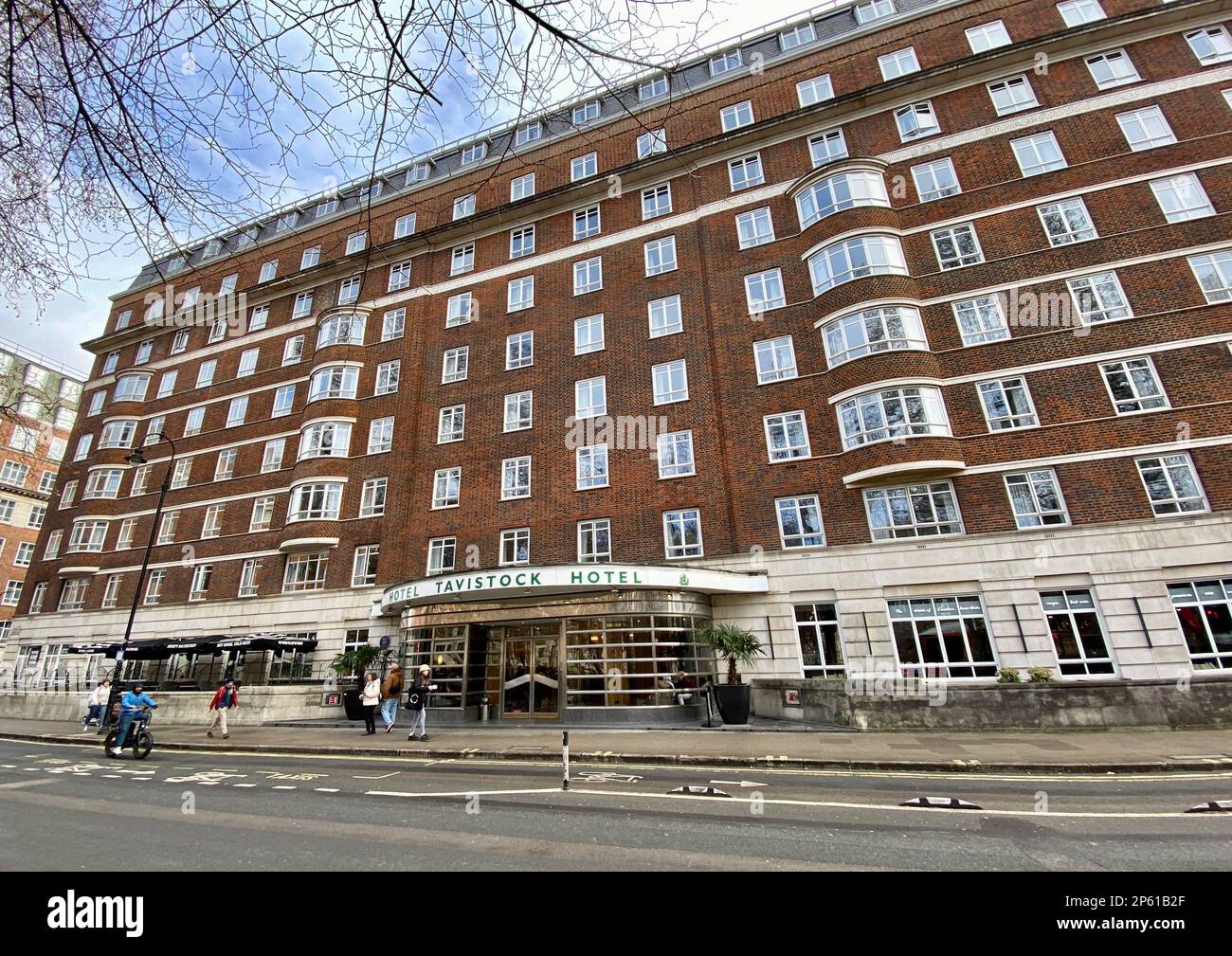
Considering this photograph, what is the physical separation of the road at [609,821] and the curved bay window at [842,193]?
20.4 m

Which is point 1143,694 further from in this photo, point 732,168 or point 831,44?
Answer: point 831,44

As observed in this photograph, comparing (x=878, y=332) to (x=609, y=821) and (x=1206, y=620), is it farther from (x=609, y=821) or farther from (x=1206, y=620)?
(x=609, y=821)

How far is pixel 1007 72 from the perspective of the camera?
22922 mm

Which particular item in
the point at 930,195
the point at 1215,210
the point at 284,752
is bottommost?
the point at 284,752

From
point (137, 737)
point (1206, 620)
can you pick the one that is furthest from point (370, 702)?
point (1206, 620)

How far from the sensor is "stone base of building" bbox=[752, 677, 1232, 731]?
13.1 m

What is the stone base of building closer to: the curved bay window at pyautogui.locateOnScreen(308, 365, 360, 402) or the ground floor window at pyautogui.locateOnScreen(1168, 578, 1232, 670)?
the ground floor window at pyautogui.locateOnScreen(1168, 578, 1232, 670)

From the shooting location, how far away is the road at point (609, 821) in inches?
221

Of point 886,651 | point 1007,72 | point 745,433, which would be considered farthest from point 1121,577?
point 1007,72

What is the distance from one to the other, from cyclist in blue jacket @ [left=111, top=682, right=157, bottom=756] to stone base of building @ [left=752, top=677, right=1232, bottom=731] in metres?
18.3

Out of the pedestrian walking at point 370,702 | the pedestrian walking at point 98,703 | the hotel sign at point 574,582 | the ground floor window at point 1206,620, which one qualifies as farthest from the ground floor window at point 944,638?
the pedestrian walking at point 98,703

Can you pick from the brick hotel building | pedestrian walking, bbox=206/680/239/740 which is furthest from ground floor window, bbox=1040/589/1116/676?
pedestrian walking, bbox=206/680/239/740

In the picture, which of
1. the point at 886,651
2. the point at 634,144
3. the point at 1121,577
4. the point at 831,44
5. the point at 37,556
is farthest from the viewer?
the point at 37,556

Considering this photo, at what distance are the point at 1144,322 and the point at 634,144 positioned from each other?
2265 cm
